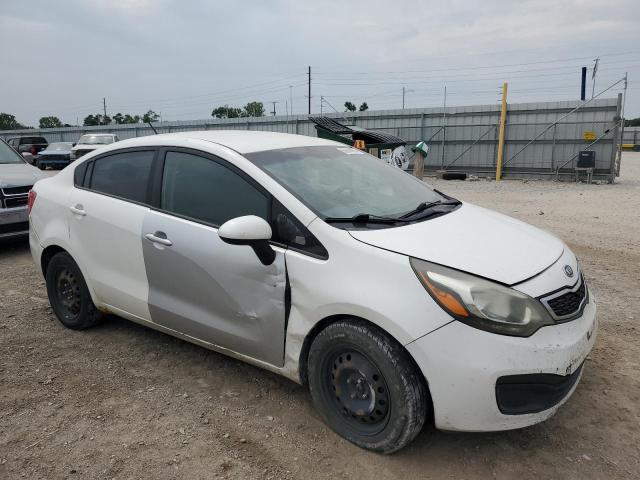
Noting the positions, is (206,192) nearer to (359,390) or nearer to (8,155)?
(359,390)

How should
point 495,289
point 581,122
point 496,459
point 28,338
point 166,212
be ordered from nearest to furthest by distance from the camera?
1. point 495,289
2. point 496,459
3. point 166,212
4. point 28,338
5. point 581,122

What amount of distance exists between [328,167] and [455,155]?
18079 mm

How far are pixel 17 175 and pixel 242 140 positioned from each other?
5.10 m

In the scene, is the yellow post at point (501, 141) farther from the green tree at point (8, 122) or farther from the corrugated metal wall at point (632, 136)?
the green tree at point (8, 122)

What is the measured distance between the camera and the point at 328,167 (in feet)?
11.0

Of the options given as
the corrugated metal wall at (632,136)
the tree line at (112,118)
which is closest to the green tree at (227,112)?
the tree line at (112,118)

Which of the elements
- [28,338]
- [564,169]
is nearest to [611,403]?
[28,338]

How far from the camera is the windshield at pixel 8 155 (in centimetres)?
770

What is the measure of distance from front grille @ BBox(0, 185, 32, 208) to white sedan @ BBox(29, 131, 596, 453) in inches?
135

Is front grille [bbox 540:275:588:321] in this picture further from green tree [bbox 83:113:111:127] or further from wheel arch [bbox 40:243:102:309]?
green tree [bbox 83:113:111:127]

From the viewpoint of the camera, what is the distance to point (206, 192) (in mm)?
3180

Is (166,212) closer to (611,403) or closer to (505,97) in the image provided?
(611,403)

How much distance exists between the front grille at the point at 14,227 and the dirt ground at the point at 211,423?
267 centimetres

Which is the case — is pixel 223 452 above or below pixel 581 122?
below
